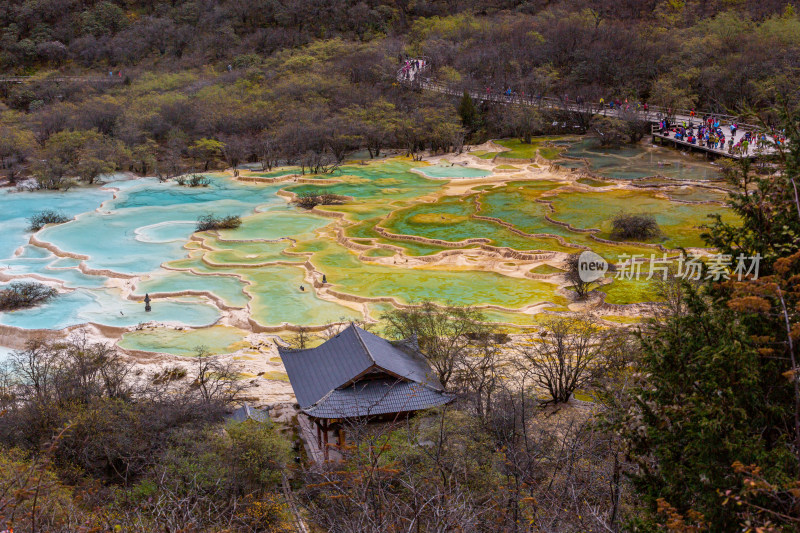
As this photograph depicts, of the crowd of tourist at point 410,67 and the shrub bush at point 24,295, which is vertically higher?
the crowd of tourist at point 410,67

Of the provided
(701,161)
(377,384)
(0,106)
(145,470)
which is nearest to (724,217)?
(701,161)

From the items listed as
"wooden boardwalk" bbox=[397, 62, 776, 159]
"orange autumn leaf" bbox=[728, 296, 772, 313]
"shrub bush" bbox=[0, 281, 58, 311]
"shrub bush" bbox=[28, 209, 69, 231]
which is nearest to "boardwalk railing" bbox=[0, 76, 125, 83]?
"wooden boardwalk" bbox=[397, 62, 776, 159]

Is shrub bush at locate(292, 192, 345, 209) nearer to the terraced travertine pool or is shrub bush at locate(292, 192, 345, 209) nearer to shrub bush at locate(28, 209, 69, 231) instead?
the terraced travertine pool

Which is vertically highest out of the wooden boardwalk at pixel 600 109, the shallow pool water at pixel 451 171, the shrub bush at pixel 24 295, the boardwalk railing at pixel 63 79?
the boardwalk railing at pixel 63 79

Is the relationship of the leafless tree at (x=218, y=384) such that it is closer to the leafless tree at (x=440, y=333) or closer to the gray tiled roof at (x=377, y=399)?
the gray tiled roof at (x=377, y=399)

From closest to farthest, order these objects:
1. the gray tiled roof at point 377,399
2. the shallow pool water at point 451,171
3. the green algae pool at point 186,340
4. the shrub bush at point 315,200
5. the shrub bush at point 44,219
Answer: the gray tiled roof at point 377,399, the green algae pool at point 186,340, the shrub bush at point 44,219, the shrub bush at point 315,200, the shallow pool water at point 451,171

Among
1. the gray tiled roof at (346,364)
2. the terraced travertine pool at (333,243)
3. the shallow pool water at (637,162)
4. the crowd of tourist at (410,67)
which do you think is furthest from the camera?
the crowd of tourist at (410,67)

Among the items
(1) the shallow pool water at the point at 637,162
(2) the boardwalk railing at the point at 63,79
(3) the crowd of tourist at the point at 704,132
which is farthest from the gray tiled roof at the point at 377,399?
(2) the boardwalk railing at the point at 63,79
